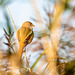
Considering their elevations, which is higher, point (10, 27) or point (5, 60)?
point (10, 27)

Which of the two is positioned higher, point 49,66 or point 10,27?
point 10,27

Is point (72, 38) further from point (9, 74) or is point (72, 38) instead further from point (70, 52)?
point (9, 74)

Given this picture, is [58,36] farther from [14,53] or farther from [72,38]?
[14,53]

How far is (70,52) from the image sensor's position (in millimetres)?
551

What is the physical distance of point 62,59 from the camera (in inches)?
22.3

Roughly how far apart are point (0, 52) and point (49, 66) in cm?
18

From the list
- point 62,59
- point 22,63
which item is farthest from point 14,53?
point 62,59

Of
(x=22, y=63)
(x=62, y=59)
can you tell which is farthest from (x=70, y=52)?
(x=22, y=63)

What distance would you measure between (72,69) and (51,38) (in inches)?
4.4

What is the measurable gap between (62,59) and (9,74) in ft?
0.62

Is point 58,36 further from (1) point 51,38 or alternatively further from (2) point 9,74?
(2) point 9,74

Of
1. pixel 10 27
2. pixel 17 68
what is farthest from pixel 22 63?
pixel 10 27

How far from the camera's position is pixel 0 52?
0.62 m

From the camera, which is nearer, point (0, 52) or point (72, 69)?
point (72, 69)
